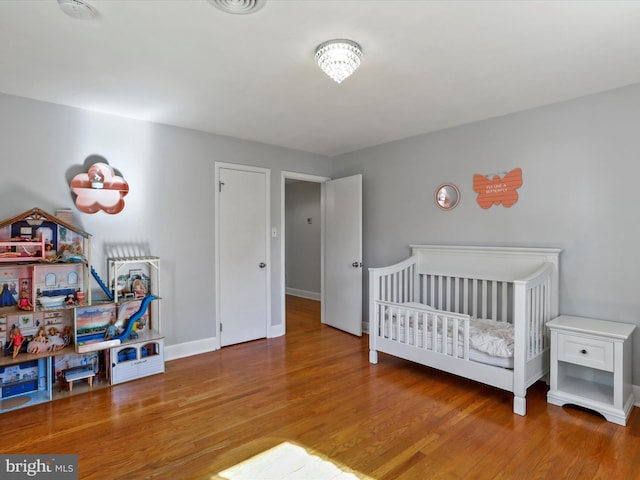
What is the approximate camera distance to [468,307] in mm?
3381

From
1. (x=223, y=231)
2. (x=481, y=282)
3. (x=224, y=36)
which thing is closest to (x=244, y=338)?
(x=223, y=231)

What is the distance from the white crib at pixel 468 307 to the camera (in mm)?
2465

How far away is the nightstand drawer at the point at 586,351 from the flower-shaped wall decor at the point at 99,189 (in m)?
3.62

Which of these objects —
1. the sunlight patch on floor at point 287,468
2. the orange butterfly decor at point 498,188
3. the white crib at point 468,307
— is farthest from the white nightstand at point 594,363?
the sunlight patch on floor at point 287,468

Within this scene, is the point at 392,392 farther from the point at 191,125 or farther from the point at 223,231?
the point at 191,125

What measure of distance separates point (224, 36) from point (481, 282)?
2.90 meters

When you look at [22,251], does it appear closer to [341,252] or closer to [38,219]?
[38,219]

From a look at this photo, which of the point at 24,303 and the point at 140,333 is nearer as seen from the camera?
the point at 24,303

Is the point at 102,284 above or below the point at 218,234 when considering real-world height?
below

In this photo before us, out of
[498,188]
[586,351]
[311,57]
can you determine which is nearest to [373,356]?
[586,351]

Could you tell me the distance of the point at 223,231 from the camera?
3779 millimetres

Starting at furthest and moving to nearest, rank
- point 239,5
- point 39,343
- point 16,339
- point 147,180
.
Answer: point 147,180 → point 39,343 → point 16,339 → point 239,5

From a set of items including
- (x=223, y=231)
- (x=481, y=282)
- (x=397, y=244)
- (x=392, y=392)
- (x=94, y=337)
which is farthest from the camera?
(x=397, y=244)

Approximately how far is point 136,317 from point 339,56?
2.61 meters
